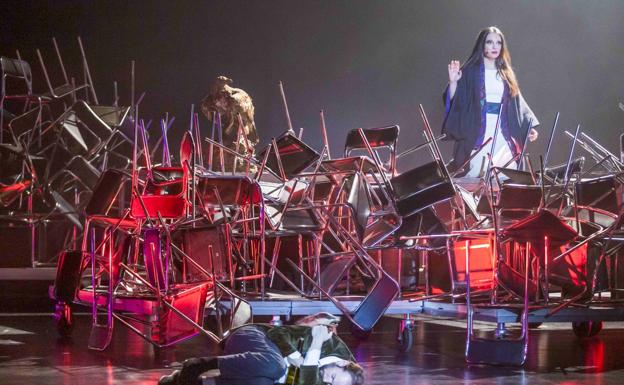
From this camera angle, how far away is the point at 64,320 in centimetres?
491

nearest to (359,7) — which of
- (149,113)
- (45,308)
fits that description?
(149,113)

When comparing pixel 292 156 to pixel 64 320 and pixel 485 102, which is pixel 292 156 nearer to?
pixel 64 320

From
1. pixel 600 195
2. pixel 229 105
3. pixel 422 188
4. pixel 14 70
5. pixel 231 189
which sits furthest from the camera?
pixel 14 70

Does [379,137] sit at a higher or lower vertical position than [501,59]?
lower

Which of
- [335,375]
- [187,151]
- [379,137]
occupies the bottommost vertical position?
[335,375]

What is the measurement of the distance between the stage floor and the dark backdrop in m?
3.34

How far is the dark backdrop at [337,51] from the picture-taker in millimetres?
8328

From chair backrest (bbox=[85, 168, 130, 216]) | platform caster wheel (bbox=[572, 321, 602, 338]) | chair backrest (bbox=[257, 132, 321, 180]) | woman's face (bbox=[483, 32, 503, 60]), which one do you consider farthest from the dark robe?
chair backrest (bbox=[85, 168, 130, 216])

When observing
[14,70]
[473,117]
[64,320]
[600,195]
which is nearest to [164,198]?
[64,320]

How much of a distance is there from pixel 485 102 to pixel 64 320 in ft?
10.8

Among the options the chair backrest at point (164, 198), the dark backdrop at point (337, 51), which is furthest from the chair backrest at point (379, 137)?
the dark backdrop at point (337, 51)

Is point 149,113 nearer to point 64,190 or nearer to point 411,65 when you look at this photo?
point 64,190

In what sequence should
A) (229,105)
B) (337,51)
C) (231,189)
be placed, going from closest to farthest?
1. (231,189)
2. (229,105)
3. (337,51)

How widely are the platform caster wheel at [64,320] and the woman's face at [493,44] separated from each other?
3.44 meters
